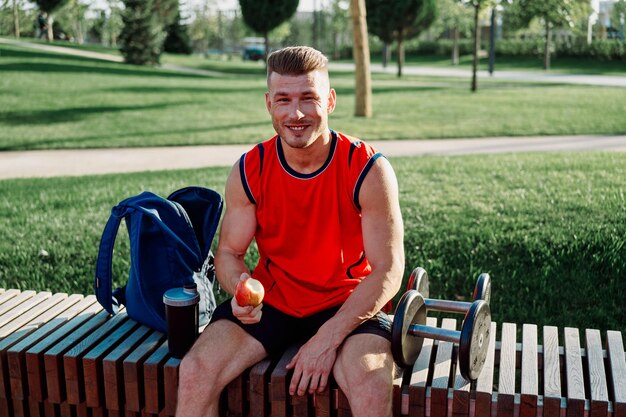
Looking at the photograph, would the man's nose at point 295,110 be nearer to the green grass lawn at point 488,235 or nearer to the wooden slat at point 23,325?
the wooden slat at point 23,325

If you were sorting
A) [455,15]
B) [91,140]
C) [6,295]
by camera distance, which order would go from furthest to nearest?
[455,15]
[91,140]
[6,295]

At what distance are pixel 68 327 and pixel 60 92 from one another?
1765 cm

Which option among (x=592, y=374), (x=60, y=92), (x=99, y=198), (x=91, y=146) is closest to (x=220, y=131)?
(x=91, y=146)

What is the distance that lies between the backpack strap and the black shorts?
0.54 m

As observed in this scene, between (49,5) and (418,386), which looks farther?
(49,5)

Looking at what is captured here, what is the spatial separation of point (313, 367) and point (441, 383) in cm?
46

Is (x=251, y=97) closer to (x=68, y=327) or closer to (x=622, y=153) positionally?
(x=622, y=153)

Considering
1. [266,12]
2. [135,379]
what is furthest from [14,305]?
[266,12]

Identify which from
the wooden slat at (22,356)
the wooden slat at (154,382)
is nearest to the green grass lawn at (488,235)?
the wooden slat at (22,356)

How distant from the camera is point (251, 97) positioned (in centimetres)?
2011

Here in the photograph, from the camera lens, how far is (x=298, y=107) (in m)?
2.86

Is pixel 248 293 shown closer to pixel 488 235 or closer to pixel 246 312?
pixel 246 312

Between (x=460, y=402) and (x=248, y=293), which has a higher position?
(x=248, y=293)

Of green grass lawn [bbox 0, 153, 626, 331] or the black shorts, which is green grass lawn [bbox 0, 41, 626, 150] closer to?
green grass lawn [bbox 0, 153, 626, 331]
